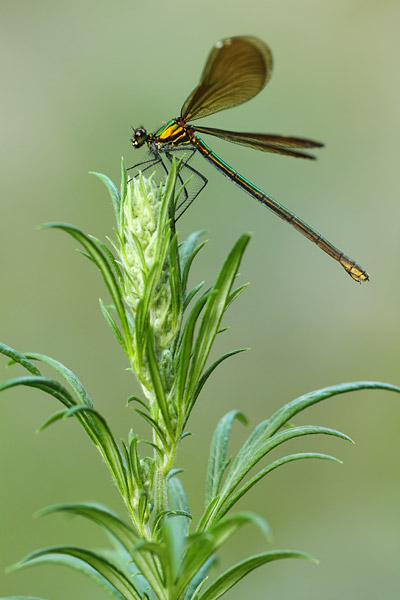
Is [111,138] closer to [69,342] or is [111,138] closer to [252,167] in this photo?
[252,167]

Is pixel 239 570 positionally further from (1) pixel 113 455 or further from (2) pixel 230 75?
(2) pixel 230 75

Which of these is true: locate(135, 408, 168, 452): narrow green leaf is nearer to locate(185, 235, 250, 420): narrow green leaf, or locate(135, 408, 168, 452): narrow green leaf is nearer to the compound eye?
locate(185, 235, 250, 420): narrow green leaf

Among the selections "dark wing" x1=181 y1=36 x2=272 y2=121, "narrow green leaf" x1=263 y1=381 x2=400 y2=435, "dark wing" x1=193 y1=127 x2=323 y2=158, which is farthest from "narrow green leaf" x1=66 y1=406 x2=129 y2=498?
"dark wing" x1=193 y1=127 x2=323 y2=158

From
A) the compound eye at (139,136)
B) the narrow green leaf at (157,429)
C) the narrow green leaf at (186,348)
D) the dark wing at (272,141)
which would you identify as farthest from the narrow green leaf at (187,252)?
the compound eye at (139,136)

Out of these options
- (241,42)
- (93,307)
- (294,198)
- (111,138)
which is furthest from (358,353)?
(241,42)

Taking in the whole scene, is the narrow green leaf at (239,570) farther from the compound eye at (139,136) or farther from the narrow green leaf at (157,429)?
the compound eye at (139,136)
